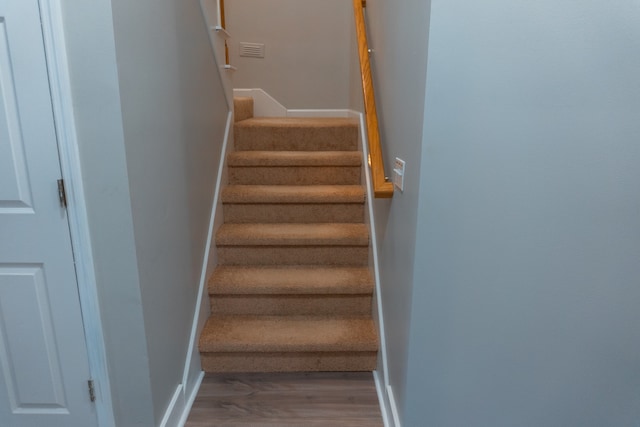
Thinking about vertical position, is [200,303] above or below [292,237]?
below

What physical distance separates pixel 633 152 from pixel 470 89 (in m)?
0.56

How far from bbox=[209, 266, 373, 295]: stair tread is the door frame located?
0.73m

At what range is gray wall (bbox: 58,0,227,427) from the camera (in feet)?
3.76

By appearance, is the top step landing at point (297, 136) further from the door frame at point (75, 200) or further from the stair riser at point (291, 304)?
the door frame at point (75, 200)

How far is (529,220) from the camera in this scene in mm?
1226

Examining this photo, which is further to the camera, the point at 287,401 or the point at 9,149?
the point at 287,401

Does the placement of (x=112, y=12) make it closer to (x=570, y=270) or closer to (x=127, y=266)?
(x=127, y=266)

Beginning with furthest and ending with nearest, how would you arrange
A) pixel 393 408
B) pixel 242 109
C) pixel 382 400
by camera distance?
pixel 242 109, pixel 382 400, pixel 393 408

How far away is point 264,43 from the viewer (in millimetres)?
3482

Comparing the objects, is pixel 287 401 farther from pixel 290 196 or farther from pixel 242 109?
pixel 242 109

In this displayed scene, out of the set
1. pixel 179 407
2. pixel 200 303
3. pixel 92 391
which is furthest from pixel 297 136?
pixel 92 391

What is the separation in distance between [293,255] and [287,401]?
0.79 meters

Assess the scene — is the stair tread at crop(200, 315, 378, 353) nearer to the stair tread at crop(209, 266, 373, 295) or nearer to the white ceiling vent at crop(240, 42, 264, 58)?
the stair tread at crop(209, 266, 373, 295)

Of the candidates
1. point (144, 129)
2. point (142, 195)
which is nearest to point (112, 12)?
point (144, 129)
